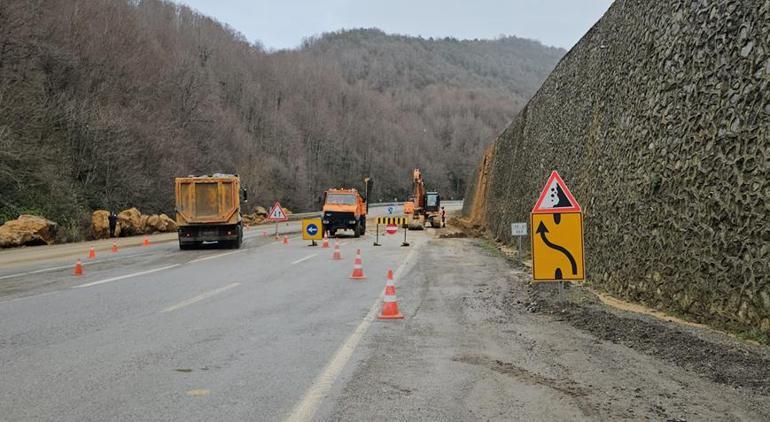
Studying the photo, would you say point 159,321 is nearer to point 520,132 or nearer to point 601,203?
point 601,203

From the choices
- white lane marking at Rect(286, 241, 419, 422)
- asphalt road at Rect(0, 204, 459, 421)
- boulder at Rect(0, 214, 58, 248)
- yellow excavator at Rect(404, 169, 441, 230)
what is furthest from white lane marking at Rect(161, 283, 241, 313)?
yellow excavator at Rect(404, 169, 441, 230)

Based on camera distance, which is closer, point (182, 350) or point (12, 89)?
point (182, 350)

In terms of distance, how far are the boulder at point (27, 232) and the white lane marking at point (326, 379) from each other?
2425 centimetres

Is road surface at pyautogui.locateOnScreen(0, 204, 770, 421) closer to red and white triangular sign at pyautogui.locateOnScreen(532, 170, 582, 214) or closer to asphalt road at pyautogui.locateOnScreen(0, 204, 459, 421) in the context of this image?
asphalt road at pyautogui.locateOnScreen(0, 204, 459, 421)

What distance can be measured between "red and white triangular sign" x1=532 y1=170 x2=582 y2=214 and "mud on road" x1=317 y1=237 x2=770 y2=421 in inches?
67.1

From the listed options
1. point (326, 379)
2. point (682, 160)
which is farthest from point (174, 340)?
point (682, 160)

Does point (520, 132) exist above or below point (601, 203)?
above

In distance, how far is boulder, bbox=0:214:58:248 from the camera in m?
27.1

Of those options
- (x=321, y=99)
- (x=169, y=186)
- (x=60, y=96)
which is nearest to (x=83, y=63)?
(x=60, y=96)

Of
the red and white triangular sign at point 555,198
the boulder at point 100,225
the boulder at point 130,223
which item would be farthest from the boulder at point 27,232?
the red and white triangular sign at point 555,198

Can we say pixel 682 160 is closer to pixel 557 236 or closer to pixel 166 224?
pixel 557 236

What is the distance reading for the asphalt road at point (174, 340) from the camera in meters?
5.15

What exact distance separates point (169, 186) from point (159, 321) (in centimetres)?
4001

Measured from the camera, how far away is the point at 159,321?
8984 millimetres
